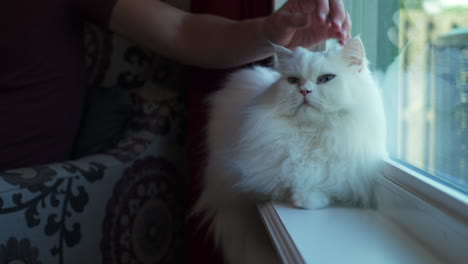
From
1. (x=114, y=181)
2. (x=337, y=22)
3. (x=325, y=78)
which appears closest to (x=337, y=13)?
(x=337, y=22)

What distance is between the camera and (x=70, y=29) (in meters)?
1.23

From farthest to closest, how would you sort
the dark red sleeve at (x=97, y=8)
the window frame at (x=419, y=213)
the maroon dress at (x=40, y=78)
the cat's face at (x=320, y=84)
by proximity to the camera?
the dark red sleeve at (x=97, y=8) → the maroon dress at (x=40, y=78) → the cat's face at (x=320, y=84) → the window frame at (x=419, y=213)

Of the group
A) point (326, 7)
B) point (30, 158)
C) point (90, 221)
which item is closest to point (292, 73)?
point (326, 7)

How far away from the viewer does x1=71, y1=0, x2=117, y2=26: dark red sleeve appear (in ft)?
3.90

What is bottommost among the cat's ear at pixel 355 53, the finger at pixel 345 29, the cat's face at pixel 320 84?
the cat's face at pixel 320 84

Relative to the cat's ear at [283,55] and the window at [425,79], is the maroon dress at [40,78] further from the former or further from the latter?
the window at [425,79]

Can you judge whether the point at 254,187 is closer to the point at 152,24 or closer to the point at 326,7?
the point at 326,7

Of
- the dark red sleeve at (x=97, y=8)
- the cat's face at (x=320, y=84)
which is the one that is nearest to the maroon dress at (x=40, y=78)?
the dark red sleeve at (x=97, y=8)

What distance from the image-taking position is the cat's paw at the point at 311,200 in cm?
63

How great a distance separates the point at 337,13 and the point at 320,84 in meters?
0.14

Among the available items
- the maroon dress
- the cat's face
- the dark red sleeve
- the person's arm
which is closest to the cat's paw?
the cat's face

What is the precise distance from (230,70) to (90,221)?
0.58 meters

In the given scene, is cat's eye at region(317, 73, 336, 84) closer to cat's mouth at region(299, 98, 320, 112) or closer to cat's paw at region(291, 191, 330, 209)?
cat's mouth at region(299, 98, 320, 112)

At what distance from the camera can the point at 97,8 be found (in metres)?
1.20
